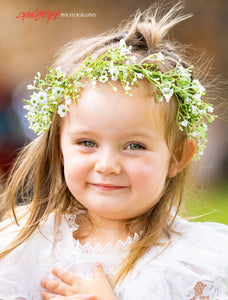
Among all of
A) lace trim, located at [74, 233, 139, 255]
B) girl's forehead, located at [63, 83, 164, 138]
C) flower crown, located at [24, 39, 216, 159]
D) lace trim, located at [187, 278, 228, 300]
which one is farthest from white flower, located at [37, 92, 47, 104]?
lace trim, located at [187, 278, 228, 300]

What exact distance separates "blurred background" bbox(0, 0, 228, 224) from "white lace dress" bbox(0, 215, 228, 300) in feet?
8.60

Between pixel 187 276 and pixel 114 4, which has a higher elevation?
pixel 114 4

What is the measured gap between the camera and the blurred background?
511cm

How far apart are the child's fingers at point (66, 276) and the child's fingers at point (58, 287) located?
0.02 metres

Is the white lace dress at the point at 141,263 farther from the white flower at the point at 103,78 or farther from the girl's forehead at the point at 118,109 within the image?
the white flower at the point at 103,78

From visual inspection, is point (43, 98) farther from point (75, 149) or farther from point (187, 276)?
point (187, 276)

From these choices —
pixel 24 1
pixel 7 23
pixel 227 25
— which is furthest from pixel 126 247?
pixel 227 25

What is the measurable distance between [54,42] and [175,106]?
383cm

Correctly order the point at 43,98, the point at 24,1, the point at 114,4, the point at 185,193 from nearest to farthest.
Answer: the point at 43,98
the point at 185,193
the point at 24,1
the point at 114,4

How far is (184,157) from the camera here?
206 centimetres

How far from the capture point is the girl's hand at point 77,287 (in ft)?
5.78

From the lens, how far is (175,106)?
193 centimetres

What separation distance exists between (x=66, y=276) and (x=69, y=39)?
381 cm

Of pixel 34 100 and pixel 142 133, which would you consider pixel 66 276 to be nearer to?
pixel 142 133
